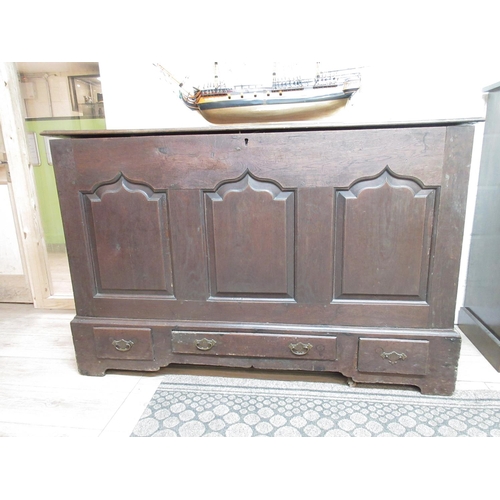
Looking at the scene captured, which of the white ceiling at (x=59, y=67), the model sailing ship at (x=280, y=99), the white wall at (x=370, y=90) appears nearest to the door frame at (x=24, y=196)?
the white ceiling at (x=59, y=67)

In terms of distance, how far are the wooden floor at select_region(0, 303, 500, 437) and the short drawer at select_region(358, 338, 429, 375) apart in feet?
0.51

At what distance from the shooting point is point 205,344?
4.12ft

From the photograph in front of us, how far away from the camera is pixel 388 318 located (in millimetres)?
1164

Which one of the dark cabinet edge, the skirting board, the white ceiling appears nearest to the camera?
the dark cabinet edge

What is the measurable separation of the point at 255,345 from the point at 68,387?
72cm

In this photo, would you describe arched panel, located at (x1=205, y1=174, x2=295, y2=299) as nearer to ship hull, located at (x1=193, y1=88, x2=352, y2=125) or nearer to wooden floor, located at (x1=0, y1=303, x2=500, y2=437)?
ship hull, located at (x1=193, y1=88, x2=352, y2=125)

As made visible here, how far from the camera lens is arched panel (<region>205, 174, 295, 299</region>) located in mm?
1122

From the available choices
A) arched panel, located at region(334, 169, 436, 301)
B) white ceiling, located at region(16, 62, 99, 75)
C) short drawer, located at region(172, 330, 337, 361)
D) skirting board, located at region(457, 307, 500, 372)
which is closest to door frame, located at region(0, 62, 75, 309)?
white ceiling, located at region(16, 62, 99, 75)

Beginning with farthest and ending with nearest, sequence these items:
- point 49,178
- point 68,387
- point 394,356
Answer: point 49,178 < point 68,387 < point 394,356

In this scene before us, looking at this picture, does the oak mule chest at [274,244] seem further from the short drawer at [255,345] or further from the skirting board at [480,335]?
the skirting board at [480,335]

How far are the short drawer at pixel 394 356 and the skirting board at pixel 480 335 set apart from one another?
1.35 ft

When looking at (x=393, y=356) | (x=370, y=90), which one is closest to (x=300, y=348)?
(x=393, y=356)

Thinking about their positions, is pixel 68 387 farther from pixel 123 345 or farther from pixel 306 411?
pixel 306 411

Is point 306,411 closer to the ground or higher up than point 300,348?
closer to the ground
